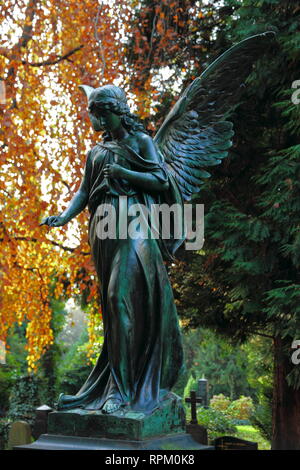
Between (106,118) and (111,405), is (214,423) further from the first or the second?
(106,118)

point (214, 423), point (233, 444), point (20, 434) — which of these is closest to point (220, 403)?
point (214, 423)

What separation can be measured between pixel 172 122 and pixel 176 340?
1682mm

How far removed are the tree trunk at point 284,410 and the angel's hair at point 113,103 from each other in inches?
241

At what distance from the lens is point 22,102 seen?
9.62m

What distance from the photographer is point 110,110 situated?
3.95 metres

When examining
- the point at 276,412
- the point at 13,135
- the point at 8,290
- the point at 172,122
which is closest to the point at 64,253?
the point at 8,290

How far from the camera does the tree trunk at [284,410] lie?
9.42 metres

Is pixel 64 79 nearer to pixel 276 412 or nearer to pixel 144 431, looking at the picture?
pixel 276 412

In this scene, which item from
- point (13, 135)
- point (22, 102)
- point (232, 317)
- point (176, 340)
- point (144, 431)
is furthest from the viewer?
point (232, 317)

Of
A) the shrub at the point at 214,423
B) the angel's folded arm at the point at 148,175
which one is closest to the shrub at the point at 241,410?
the shrub at the point at 214,423

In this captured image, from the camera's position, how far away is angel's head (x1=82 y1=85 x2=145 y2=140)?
392 centimetres

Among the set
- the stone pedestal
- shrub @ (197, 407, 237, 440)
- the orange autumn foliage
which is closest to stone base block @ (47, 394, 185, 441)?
the stone pedestal

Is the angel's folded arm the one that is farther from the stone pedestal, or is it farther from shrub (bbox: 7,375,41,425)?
shrub (bbox: 7,375,41,425)

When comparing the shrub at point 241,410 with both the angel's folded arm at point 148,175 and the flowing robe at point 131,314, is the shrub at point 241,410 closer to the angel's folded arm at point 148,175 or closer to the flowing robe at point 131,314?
the flowing robe at point 131,314
